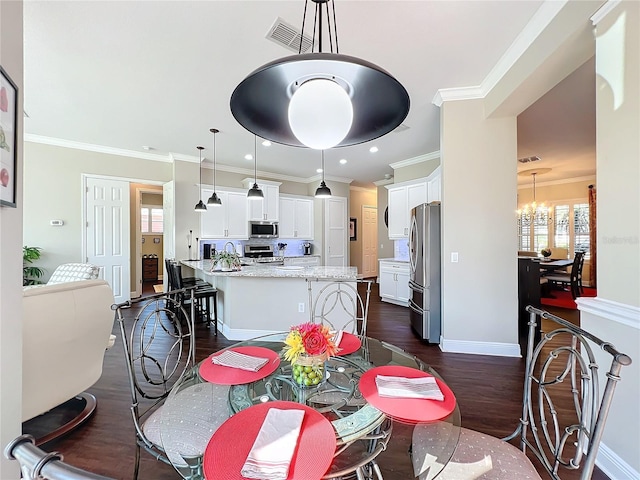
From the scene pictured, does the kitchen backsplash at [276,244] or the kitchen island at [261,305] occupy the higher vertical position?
the kitchen backsplash at [276,244]

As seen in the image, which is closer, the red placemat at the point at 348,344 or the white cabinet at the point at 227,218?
the red placemat at the point at 348,344

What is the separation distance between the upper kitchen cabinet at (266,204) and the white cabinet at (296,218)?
25cm

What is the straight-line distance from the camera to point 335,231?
7.71 metres

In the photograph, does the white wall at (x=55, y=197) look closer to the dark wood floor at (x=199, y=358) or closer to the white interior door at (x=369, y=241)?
the dark wood floor at (x=199, y=358)

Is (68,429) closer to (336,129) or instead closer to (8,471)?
(8,471)

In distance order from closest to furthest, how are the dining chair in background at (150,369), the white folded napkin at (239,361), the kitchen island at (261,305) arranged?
the dining chair in background at (150,369) < the white folded napkin at (239,361) < the kitchen island at (261,305)

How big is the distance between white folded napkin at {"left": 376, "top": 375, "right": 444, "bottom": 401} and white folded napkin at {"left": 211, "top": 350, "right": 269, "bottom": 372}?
58 cm

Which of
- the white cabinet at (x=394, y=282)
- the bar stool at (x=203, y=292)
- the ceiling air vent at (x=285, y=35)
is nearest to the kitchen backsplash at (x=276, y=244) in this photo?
the bar stool at (x=203, y=292)

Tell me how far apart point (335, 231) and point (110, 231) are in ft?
16.2

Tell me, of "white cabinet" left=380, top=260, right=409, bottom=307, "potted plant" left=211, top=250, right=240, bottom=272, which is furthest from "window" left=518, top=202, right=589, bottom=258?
"potted plant" left=211, top=250, right=240, bottom=272

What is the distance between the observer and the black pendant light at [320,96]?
0.94 meters

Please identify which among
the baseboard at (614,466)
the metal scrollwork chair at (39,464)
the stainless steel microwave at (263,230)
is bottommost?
the baseboard at (614,466)

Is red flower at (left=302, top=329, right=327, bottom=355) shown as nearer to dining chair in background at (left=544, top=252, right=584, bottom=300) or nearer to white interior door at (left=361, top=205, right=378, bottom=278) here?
dining chair in background at (left=544, top=252, right=584, bottom=300)

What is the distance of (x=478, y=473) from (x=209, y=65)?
345cm
